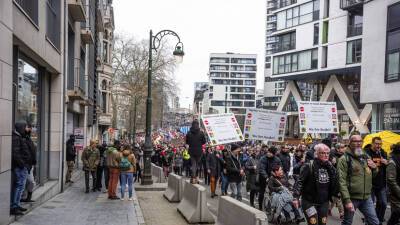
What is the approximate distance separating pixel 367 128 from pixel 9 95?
42309 millimetres

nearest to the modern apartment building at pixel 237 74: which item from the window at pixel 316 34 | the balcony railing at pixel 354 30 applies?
the window at pixel 316 34

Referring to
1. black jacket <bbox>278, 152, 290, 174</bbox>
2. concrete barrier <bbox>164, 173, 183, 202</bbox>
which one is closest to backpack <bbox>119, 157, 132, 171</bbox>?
concrete barrier <bbox>164, 173, 183, 202</bbox>

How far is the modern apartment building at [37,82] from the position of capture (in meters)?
8.84

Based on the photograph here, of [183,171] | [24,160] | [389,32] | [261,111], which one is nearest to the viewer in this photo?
[24,160]

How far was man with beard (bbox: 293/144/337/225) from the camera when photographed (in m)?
7.43

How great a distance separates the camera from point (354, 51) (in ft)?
148

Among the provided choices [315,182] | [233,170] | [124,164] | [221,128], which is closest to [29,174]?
[124,164]

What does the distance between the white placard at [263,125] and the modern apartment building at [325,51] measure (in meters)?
24.4

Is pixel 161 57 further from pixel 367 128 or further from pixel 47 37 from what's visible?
pixel 47 37

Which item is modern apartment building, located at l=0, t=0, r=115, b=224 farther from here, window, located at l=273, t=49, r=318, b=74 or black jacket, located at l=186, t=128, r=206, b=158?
window, located at l=273, t=49, r=318, b=74

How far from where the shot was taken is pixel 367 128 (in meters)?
47.2

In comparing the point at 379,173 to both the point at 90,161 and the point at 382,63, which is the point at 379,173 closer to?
the point at 90,161

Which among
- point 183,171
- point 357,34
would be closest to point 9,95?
point 183,171

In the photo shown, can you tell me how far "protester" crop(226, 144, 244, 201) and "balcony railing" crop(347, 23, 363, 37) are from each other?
3359 cm
